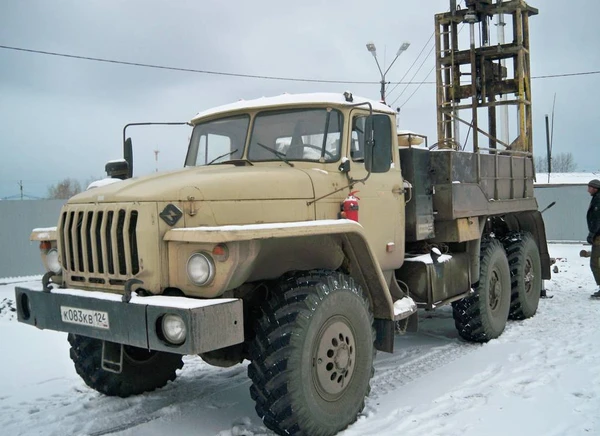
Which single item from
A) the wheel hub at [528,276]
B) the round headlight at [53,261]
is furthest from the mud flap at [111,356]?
the wheel hub at [528,276]

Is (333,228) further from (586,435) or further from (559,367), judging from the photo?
(559,367)

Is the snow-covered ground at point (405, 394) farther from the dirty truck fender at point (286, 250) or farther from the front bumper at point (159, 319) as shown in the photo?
the front bumper at point (159, 319)

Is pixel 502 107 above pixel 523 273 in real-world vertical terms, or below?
above

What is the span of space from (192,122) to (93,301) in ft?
7.93

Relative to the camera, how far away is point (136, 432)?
435 cm

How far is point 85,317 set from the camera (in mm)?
3873

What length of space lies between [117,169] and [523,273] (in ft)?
18.2

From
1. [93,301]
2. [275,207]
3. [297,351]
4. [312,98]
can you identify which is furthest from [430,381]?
[93,301]

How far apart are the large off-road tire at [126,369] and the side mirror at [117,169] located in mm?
1481

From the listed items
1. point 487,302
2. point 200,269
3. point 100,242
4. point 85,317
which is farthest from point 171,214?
point 487,302

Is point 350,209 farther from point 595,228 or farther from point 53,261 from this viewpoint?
point 595,228

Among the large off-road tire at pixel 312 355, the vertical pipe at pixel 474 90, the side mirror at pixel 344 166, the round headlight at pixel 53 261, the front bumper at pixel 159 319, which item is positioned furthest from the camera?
the vertical pipe at pixel 474 90

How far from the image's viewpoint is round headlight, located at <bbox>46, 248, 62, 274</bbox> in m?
4.61

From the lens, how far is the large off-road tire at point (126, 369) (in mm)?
4879
